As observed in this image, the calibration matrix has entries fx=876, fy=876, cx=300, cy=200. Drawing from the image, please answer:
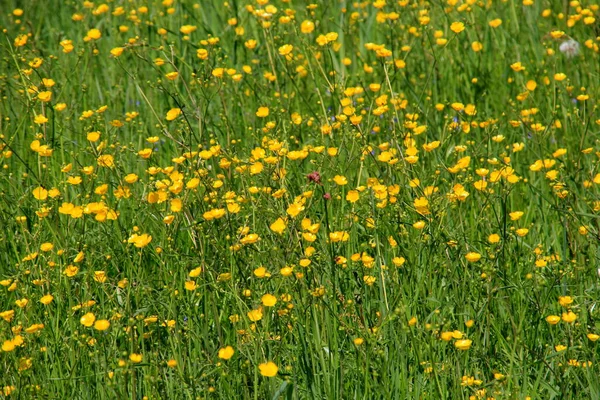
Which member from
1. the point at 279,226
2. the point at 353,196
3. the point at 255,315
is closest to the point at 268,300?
the point at 255,315

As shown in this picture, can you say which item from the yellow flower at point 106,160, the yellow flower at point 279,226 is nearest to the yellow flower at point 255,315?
the yellow flower at point 279,226

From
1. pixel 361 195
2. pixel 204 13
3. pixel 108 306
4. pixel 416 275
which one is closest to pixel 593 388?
pixel 416 275

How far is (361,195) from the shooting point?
2645mm

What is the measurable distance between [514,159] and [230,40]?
6.30 ft

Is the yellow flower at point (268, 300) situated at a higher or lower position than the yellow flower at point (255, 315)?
higher

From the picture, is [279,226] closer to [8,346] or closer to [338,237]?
[338,237]

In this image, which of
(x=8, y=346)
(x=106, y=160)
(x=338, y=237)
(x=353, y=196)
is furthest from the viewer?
(x=106, y=160)

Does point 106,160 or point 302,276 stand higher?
point 106,160

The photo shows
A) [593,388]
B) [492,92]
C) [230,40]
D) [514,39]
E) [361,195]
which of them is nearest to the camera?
[593,388]

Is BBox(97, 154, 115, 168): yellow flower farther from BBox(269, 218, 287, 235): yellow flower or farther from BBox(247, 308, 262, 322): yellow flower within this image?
BBox(247, 308, 262, 322): yellow flower

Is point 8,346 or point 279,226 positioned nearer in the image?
point 8,346

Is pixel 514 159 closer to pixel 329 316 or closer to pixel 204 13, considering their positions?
pixel 329 316

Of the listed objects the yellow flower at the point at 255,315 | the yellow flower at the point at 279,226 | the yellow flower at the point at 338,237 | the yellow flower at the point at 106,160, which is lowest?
the yellow flower at the point at 255,315

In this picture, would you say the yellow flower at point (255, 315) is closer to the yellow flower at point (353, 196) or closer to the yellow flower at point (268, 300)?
the yellow flower at point (268, 300)
